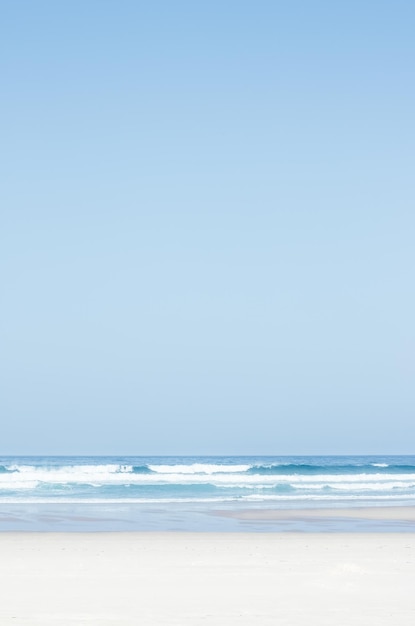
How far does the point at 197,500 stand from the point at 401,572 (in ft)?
52.4

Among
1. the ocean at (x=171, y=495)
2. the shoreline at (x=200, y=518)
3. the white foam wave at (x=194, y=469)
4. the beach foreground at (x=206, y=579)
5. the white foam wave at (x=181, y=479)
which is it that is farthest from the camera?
the white foam wave at (x=194, y=469)

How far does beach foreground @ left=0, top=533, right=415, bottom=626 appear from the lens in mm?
8953

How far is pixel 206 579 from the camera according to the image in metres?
11.2

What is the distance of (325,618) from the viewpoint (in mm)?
8820

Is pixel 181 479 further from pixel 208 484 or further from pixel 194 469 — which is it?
pixel 194 469

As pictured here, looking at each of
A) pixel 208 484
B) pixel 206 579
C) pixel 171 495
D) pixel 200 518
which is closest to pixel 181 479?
pixel 208 484

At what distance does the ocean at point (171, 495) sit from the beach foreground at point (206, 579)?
302cm

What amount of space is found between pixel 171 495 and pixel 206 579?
64.8ft

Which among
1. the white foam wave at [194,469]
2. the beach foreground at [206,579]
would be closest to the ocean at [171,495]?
the white foam wave at [194,469]

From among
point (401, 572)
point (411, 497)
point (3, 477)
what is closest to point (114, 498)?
point (411, 497)

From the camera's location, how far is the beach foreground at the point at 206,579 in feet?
29.4

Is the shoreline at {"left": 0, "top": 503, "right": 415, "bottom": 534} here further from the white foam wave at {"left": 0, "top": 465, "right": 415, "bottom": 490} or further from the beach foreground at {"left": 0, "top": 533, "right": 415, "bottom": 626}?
the white foam wave at {"left": 0, "top": 465, "right": 415, "bottom": 490}

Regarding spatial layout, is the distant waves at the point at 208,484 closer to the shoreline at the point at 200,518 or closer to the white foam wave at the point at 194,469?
the white foam wave at the point at 194,469

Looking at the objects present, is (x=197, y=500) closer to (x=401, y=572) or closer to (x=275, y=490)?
(x=275, y=490)
